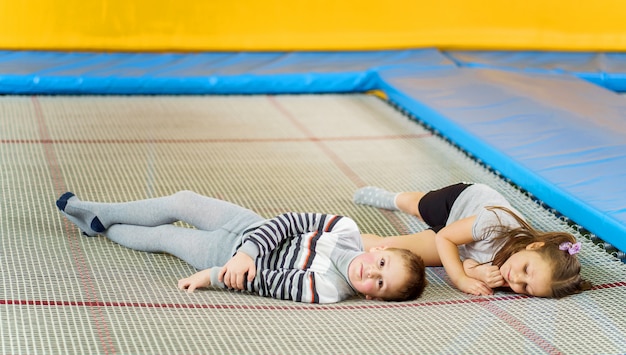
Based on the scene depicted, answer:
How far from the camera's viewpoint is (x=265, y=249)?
2.21 m

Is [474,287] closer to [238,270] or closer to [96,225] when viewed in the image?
[238,270]

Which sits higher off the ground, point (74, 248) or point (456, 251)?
point (456, 251)

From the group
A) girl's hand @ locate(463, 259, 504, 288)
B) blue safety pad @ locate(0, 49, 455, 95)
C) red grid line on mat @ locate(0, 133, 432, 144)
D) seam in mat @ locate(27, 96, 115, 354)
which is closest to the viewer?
seam in mat @ locate(27, 96, 115, 354)

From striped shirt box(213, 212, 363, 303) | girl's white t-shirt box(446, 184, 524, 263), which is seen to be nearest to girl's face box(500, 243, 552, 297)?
girl's white t-shirt box(446, 184, 524, 263)

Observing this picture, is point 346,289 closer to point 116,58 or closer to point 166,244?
point 166,244

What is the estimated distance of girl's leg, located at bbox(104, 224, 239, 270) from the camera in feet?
7.59

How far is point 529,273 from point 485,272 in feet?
0.44

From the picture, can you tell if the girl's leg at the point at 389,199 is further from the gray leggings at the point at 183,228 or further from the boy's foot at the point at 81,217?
the boy's foot at the point at 81,217

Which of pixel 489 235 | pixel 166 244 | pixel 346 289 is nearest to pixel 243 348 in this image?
pixel 346 289

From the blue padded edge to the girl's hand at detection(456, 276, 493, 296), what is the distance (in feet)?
1.74

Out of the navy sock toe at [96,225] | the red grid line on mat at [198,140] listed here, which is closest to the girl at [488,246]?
the navy sock toe at [96,225]

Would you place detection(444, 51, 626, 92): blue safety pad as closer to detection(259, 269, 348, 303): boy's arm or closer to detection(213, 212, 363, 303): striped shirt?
detection(213, 212, 363, 303): striped shirt

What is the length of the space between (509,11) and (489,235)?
2.96 m

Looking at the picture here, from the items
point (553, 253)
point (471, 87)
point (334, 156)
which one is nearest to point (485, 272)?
point (553, 253)
